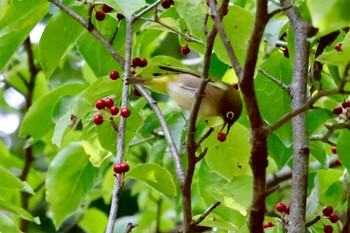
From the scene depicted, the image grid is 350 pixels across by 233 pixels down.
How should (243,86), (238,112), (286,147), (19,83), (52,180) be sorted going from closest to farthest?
(243,86) → (238,112) → (286,147) → (52,180) → (19,83)

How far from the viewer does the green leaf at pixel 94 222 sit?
2.58 metres

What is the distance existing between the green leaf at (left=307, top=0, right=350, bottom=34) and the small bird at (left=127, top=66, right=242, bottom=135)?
433mm

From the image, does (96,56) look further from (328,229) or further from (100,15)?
(328,229)

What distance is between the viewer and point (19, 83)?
267cm

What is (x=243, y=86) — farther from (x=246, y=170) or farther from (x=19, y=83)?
(x=19, y=83)

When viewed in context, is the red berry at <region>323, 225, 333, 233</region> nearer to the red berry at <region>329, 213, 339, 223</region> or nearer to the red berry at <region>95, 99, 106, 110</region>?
the red berry at <region>329, 213, 339, 223</region>

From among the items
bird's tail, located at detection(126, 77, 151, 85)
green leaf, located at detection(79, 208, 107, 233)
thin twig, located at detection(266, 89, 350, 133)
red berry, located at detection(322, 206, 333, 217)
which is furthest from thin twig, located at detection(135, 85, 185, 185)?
green leaf, located at detection(79, 208, 107, 233)

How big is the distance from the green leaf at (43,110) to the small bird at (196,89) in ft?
1.59

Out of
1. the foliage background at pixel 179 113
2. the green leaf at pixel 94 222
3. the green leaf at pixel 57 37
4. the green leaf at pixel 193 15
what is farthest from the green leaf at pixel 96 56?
the green leaf at pixel 94 222

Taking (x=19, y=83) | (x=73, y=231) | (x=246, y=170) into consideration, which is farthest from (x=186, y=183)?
(x=73, y=231)

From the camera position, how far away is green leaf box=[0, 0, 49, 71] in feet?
4.93

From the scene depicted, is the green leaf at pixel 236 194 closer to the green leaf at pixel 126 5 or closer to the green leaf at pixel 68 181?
the green leaf at pixel 126 5

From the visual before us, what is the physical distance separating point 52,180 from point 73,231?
71.2 inches

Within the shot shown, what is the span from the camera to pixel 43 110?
186cm
